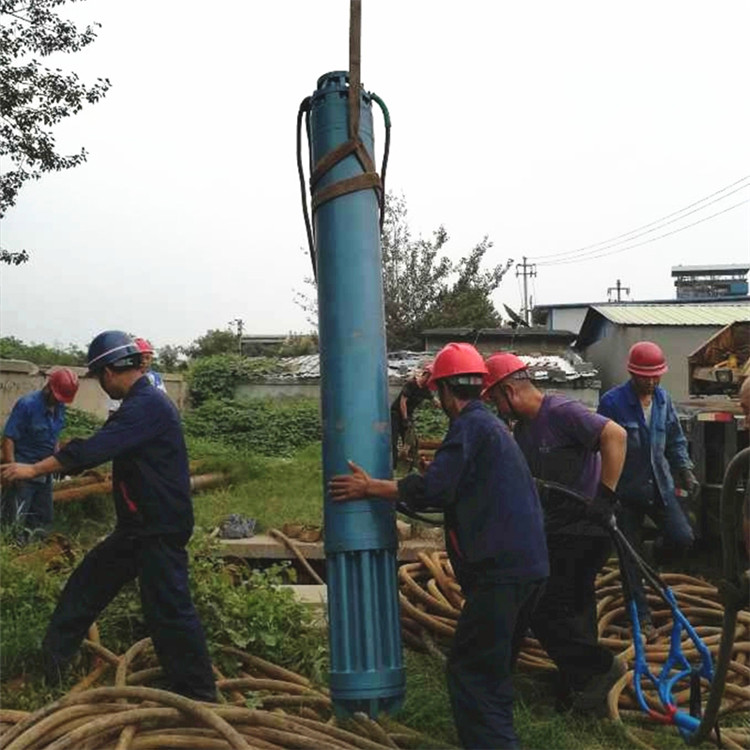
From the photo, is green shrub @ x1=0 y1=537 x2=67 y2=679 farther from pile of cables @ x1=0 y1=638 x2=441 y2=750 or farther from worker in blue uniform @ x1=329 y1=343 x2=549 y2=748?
worker in blue uniform @ x1=329 y1=343 x2=549 y2=748

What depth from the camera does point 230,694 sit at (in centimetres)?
435

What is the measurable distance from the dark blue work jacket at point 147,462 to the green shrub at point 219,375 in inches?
708

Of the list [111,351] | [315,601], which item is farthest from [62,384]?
[111,351]

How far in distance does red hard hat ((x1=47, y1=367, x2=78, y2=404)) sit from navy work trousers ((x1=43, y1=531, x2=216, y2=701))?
3.26 meters

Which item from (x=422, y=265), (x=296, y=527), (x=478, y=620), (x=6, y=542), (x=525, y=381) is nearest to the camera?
(x=478, y=620)

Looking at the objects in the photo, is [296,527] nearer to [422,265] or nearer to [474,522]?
[474,522]

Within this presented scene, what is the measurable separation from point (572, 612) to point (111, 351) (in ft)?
8.31

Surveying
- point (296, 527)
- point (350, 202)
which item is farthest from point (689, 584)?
point (350, 202)

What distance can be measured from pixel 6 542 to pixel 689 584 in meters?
4.71

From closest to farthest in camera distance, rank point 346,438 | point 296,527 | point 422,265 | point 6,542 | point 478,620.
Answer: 1. point 478,620
2. point 346,438
3. point 6,542
4. point 296,527
5. point 422,265

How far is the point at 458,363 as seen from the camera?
13.0 ft

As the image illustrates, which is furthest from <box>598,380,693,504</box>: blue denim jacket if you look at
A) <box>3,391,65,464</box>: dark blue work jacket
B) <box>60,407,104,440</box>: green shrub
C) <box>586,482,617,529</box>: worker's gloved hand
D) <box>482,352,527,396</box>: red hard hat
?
<box>60,407,104,440</box>: green shrub

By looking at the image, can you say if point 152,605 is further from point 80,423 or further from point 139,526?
point 80,423

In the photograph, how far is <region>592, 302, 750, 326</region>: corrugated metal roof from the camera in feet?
78.0
